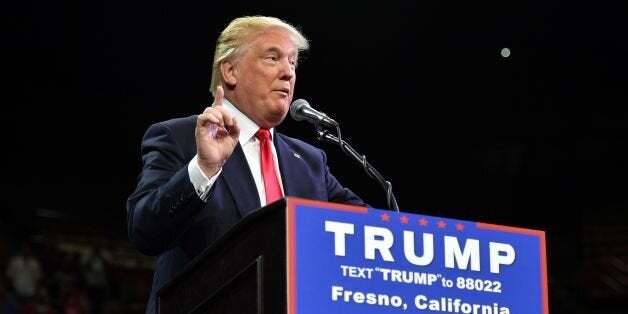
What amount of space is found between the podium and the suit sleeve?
124 mm

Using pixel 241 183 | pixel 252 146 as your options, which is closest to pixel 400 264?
pixel 241 183

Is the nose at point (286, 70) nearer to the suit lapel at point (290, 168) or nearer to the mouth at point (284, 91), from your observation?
the mouth at point (284, 91)

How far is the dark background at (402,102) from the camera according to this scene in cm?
552

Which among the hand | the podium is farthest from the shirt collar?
the podium

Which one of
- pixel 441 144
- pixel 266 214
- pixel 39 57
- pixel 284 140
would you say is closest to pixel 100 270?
pixel 39 57

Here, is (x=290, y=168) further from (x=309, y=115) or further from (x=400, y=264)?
(x=400, y=264)

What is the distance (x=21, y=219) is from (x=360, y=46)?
3350 millimetres

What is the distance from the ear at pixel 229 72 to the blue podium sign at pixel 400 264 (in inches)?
25.9

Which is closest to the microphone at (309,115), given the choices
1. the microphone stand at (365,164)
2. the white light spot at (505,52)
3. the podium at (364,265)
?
the microphone stand at (365,164)

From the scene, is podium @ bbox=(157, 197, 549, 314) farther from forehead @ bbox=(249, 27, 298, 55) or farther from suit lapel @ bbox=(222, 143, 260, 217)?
forehead @ bbox=(249, 27, 298, 55)

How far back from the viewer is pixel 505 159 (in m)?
6.84

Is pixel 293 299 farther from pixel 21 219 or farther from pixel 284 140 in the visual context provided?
pixel 21 219

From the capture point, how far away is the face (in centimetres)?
185

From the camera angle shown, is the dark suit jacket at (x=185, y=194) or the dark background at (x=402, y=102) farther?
the dark background at (x=402, y=102)
